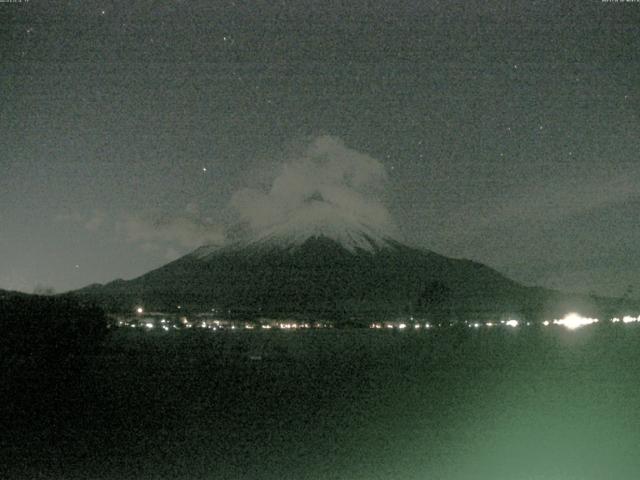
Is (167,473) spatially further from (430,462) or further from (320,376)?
(320,376)

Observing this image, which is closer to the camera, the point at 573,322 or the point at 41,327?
the point at 41,327

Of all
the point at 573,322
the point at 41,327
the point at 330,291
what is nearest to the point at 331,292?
the point at 330,291

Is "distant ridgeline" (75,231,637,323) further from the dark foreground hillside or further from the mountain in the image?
the dark foreground hillside

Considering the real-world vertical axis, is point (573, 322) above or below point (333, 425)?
above

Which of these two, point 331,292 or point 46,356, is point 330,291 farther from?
point 46,356

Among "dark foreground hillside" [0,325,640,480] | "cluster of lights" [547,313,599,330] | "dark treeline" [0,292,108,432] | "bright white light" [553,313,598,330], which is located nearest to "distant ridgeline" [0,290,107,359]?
"dark treeline" [0,292,108,432]

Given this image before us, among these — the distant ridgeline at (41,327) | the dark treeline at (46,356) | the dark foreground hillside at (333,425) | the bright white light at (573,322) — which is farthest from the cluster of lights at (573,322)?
the distant ridgeline at (41,327)

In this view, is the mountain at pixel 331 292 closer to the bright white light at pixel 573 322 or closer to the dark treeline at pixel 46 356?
the bright white light at pixel 573 322
